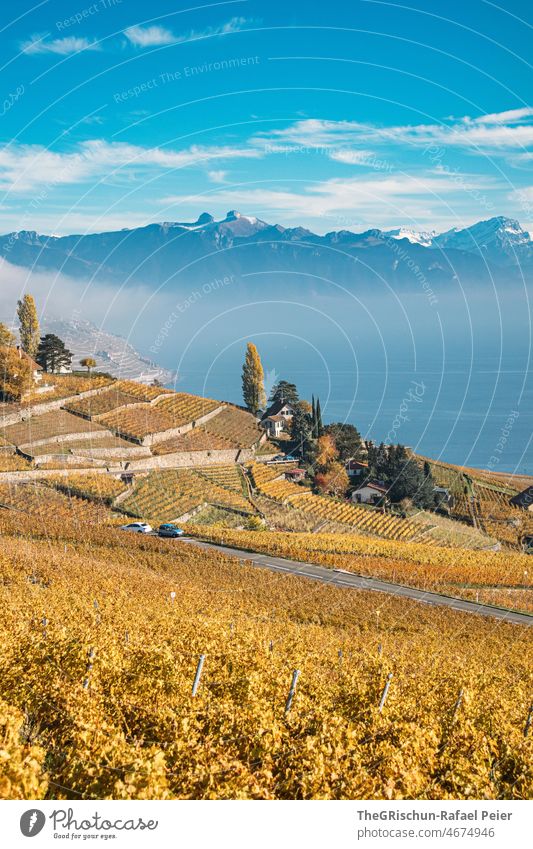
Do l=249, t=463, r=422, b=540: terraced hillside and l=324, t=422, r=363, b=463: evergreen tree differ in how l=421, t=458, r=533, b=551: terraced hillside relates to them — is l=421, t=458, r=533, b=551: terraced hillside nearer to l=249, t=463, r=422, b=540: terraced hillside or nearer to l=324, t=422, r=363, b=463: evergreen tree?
l=249, t=463, r=422, b=540: terraced hillside

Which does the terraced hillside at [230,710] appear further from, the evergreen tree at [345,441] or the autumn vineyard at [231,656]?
the evergreen tree at [345,441]

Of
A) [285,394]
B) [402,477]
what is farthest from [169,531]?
[285,394]

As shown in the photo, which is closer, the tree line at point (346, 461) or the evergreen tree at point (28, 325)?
the tree line at point (346, 461)

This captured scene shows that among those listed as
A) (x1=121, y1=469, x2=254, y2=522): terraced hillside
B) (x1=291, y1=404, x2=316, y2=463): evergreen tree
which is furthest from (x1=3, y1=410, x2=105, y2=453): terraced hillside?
(x1=291, y1=404, x2=316, y2=463): evergreen tree

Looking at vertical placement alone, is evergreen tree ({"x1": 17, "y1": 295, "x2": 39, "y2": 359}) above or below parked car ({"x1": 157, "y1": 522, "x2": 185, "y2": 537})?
above

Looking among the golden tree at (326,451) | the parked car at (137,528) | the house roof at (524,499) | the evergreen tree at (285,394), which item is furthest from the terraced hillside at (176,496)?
the house roof at (524,499)

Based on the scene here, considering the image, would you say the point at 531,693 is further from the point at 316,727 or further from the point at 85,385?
the point at 85,385
